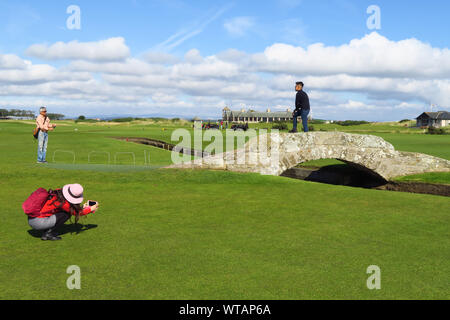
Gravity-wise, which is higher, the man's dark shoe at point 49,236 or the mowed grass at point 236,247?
the man's dark shoe at point 49,236

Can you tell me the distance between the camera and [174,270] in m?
6.84

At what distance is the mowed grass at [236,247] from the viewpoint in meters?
6.14

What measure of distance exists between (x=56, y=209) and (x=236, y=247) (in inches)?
173

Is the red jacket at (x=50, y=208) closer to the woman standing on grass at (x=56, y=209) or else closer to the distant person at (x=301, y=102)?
the woman standing on grass at (x=56, y=209)

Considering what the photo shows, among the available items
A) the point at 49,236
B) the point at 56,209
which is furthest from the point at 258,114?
the point at 49,236

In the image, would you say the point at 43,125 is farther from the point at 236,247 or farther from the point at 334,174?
the point at 334,174

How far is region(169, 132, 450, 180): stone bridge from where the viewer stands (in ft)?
68.9

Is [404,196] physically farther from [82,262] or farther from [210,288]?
[82,262]

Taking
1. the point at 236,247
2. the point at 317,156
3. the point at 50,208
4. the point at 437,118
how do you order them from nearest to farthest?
the point at 236,247, the point at 50,208, the point at 317,156, the point at 437,118

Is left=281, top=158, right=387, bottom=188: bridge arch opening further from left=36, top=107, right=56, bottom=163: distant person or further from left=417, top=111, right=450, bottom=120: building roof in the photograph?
left=417, top=111, right=450, bottom=120: building roof

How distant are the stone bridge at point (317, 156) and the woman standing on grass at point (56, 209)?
12.1m

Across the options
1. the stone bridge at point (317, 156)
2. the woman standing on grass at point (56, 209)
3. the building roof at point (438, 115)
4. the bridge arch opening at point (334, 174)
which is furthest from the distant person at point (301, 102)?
the building roof at point (438, 115)

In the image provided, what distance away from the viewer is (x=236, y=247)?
8305mm
